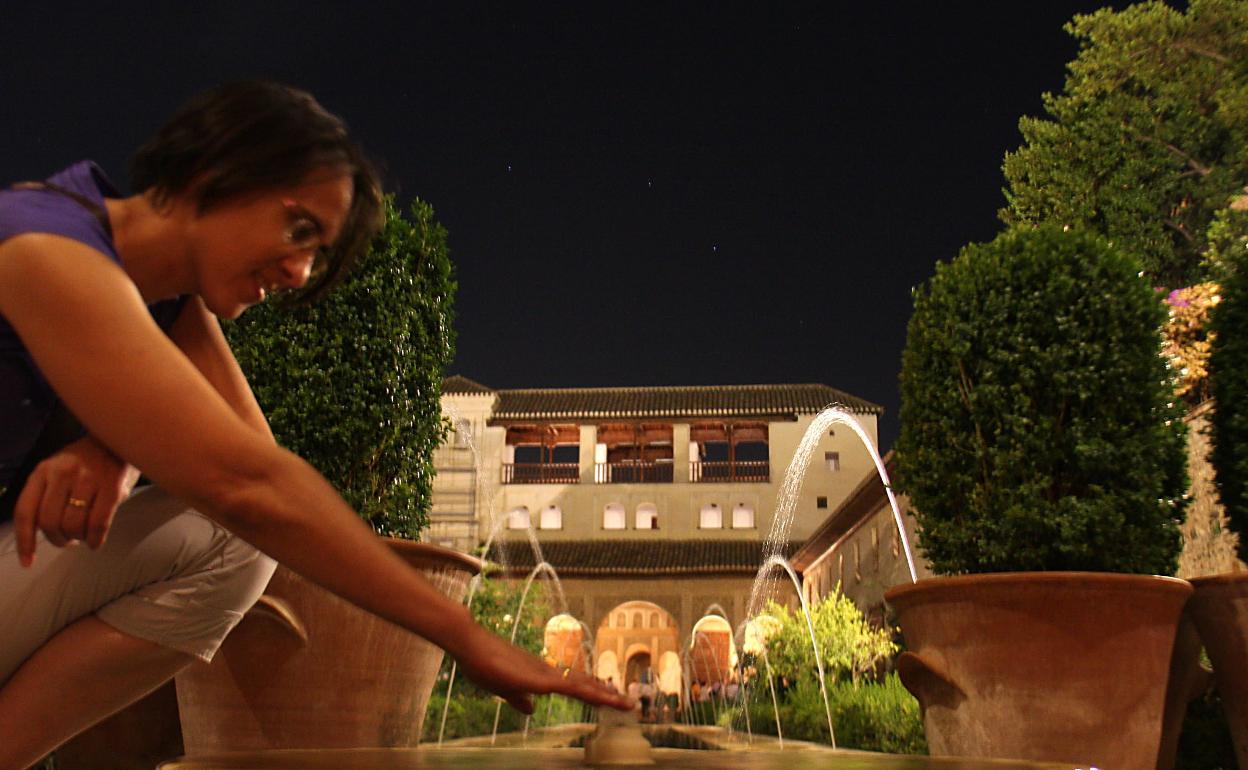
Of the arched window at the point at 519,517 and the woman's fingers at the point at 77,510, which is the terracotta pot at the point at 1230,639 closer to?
the woman's fingers at the point at 77,510

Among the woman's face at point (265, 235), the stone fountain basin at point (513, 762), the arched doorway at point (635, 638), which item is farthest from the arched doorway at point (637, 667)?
the woman's face at point (265, 235)

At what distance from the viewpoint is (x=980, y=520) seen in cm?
415

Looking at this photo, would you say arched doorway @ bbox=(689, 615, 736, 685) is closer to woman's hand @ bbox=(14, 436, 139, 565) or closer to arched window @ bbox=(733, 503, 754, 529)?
arched window @ bbox=(733, 503, 754, 529)

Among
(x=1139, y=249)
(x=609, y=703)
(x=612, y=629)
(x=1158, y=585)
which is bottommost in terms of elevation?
(x=609, y=703)

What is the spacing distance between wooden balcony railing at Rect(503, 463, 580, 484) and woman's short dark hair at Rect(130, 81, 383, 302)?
118 ft

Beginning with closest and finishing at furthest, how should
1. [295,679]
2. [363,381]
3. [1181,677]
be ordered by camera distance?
[295,679]
[1181,677]
[363,381]

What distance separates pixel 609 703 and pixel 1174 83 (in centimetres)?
1843

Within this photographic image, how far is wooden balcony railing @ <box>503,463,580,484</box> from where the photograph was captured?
1458 inches

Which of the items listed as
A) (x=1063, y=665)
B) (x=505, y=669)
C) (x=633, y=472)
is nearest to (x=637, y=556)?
(x=633, y=472)

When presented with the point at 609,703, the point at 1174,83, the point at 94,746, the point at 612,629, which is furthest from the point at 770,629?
the point at 612,629

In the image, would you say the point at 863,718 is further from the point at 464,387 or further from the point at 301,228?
the point at 464,387

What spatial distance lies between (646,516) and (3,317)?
1425 inches

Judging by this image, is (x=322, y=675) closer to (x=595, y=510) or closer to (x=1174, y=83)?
(x=1174, y=83)

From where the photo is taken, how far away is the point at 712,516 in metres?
36.5
